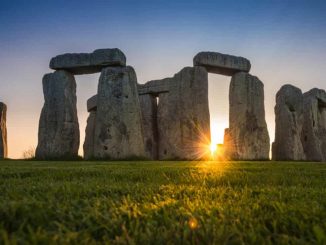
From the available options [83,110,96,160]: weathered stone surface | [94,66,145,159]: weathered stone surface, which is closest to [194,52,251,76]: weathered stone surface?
[94,66,145,159]: weathered stone surface

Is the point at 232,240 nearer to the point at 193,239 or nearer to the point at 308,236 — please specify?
the point at 193,239

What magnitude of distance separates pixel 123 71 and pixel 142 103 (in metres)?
5.38

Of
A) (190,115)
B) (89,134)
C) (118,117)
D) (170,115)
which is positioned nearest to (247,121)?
(190,115)

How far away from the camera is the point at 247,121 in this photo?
49.1 feet

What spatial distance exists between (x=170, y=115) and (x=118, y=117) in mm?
4763

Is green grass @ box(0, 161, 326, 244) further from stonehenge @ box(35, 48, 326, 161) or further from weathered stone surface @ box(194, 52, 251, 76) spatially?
weathered stone surface @ box(194, 52, 251, 76)

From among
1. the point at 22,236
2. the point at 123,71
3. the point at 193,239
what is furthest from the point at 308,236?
the point at 123,71

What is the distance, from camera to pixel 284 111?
16.0m

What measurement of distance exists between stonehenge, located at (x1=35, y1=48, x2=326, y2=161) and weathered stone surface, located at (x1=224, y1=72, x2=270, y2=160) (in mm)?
42

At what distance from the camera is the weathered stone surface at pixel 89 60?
42.6 feet

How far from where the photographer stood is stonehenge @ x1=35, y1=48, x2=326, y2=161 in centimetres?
1275

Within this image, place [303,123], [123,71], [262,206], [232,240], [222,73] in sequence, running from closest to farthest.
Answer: [232,240], [262,206], [123,71], [222,73], [303,123]

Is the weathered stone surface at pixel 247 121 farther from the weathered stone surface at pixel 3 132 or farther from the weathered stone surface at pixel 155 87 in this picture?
the weathered stone surface at pixel 3 132

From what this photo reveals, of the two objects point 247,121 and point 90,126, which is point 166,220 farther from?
point 90,126
